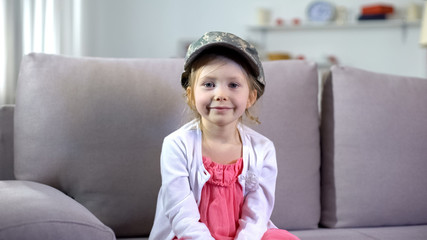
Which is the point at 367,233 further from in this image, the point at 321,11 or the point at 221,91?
the point at 321,11

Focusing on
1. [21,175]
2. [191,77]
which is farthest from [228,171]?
[21,175]

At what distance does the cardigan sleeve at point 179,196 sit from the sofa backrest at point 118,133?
0.25 m

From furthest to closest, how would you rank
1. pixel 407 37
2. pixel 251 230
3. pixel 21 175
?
pixel 407 37 < pixel 21 175 < pixel 251 230

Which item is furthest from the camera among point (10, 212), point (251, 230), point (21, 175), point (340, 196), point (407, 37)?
point (407, 37)

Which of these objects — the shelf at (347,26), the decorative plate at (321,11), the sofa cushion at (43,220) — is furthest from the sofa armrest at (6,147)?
the decorative plate at (321,11)

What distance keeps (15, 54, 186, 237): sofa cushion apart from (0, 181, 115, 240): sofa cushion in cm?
30

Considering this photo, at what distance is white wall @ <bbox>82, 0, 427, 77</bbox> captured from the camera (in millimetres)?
4980

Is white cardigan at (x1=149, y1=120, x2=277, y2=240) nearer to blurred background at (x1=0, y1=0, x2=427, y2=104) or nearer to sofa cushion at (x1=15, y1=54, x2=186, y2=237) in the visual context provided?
sofa cushion at (x1=15, y1=54, x2=186, y2=237)

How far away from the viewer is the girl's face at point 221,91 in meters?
1.31

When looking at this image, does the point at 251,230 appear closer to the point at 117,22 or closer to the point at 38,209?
the point at 38,209

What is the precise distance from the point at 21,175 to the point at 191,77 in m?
0.64

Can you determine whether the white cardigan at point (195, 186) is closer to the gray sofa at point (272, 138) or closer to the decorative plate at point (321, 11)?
the gray sofa at point (272, 138)

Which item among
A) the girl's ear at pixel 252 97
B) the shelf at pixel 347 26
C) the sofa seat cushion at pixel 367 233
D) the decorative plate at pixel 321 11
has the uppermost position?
the decorative plate at pixel 321 11

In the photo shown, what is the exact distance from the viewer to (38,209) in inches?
45.6
